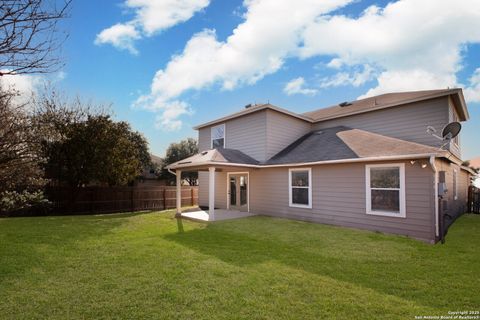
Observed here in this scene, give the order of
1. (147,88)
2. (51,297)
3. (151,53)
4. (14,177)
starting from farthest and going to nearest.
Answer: (147,88)
(151,53)
(14,177)
(51,297)

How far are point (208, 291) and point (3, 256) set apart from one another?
4.82 meters

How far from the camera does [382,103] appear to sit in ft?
40.2

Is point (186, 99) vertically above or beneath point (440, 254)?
above

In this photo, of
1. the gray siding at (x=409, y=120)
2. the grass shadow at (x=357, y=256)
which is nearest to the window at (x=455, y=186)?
the gray siding at (x=409, y=120)

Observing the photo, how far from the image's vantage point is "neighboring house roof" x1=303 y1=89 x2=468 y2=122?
403 inches

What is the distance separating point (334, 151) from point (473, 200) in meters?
10.2

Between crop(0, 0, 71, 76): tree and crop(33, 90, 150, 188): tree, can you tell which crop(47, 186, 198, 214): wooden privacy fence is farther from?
crop(0, 0, 71, 76): tree

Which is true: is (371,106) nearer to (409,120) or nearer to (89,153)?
Answer: (409,120)

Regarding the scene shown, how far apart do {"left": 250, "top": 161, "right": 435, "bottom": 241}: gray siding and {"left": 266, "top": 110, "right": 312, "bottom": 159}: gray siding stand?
54.1 inches

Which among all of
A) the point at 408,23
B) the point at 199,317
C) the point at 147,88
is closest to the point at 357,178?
the point at 408,23

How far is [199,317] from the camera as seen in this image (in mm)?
3189

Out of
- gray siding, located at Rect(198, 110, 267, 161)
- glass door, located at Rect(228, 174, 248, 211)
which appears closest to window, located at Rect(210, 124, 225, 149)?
gray siding, located at Rect(198, 110, 267, 161)

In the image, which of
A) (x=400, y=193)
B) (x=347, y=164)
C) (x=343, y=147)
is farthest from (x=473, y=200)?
(x=347, y=164)

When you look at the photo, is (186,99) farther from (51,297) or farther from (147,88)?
(51,297)
